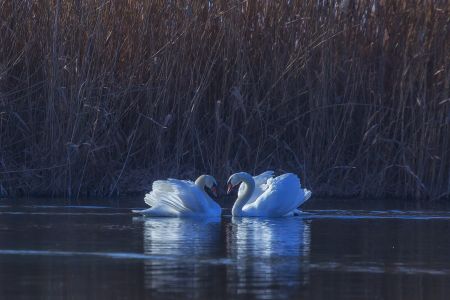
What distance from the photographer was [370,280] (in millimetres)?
7148

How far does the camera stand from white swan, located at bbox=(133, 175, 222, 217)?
10.9 meters

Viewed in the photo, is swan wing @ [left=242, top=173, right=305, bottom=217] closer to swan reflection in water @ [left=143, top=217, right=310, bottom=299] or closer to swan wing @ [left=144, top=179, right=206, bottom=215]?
swan reflection in water @ [left=143, top=217, right=310, bottom=299]

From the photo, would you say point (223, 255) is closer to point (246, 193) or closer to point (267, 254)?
point (267, 254)

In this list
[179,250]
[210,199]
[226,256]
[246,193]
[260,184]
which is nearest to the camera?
[226,256]

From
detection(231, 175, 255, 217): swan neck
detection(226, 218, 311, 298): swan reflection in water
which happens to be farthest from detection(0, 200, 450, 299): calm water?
detection(231, 175, 255, 217): swan neck

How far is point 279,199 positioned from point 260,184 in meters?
0.90

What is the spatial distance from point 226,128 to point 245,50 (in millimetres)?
786

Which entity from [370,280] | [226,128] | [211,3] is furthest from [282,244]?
[211,3]

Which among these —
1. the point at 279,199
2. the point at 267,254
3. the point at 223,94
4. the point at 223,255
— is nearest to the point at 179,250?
the point at 223,255

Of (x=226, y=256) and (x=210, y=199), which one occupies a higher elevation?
(x=210, y=199)

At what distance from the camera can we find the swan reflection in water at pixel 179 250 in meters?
6.98

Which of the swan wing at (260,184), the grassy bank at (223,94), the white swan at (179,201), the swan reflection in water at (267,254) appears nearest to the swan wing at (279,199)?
the swan reflection in water at (267,254)

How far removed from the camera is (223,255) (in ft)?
26.7

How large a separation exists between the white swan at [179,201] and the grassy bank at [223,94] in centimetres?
147
